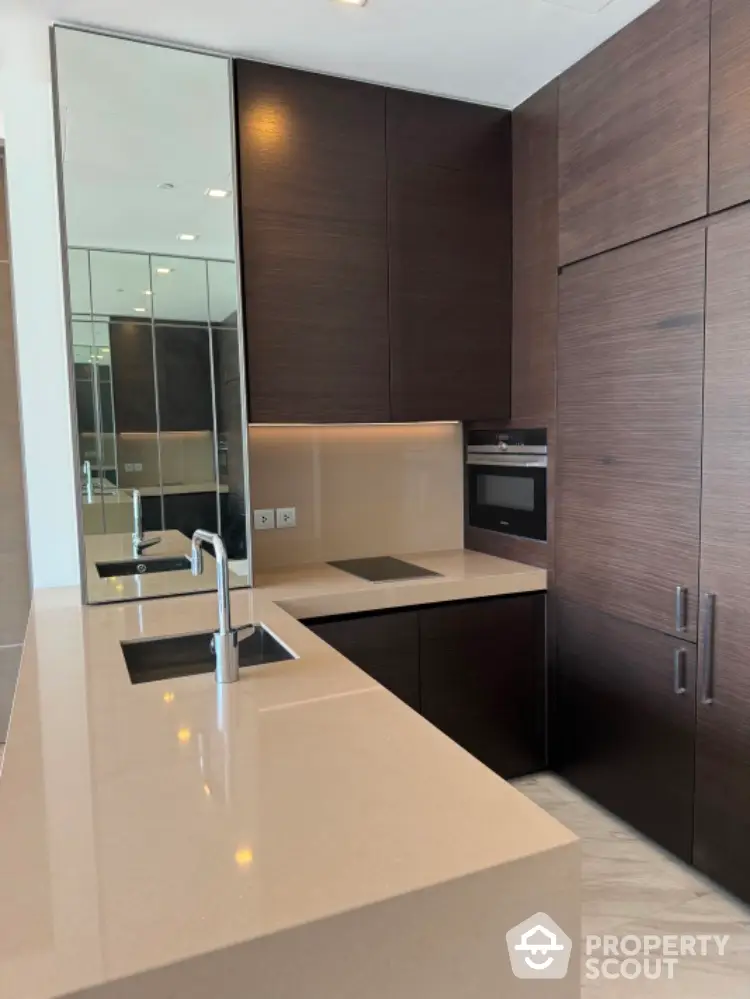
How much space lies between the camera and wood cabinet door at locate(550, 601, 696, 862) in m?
2.17

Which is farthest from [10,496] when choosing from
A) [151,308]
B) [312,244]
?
[312,244]

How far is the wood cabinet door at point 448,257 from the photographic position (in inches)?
103

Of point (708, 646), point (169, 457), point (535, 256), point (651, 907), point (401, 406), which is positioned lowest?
point (651, 907)

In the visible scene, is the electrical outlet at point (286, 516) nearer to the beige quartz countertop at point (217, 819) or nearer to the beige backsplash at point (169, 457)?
the beige backsplash at point (169, 457)

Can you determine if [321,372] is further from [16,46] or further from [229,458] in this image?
[16,46]

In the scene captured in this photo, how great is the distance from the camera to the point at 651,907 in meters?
2.06

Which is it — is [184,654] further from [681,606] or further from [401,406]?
[681,606]

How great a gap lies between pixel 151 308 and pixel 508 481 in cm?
155

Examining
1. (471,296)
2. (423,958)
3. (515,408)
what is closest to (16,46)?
(471,296)

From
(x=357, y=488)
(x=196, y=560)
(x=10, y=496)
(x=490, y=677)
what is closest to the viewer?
(x=196, y=560)

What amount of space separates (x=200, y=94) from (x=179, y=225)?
1.38ft

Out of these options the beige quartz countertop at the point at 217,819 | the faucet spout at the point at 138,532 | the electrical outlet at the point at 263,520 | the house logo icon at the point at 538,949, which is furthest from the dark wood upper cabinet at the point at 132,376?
the house logo icon at the point at 538,949

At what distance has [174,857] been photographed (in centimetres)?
90

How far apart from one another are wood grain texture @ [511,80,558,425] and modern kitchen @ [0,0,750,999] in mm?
15
